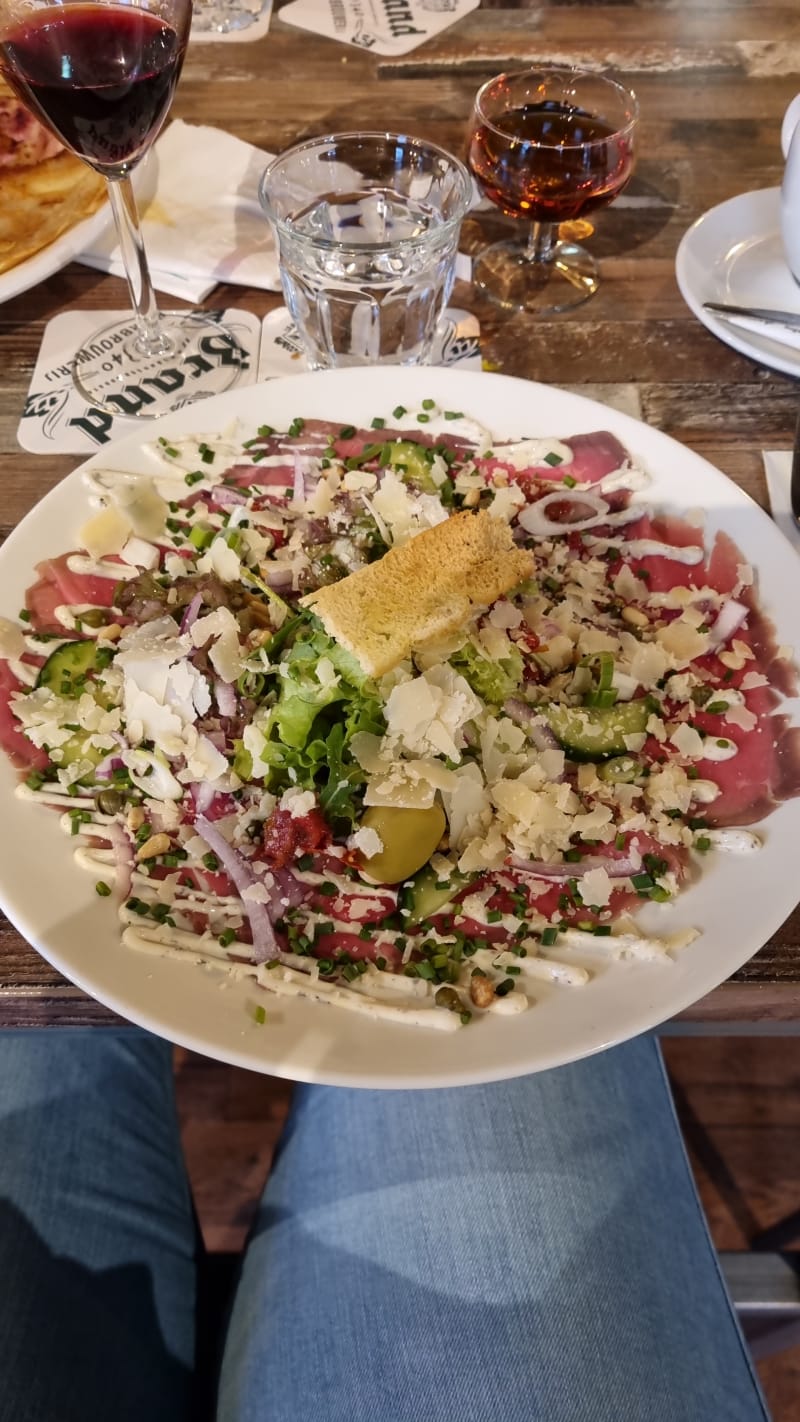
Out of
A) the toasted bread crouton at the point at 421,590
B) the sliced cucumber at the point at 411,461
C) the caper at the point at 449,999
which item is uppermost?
the toasted bread crouton at the point at 421,590

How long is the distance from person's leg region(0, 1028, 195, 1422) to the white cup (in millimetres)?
1362

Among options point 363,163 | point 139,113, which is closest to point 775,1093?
point 363,163

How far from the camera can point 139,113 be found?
43.8 inches

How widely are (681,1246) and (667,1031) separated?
39 cm

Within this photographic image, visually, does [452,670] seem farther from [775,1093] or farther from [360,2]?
[360,2]

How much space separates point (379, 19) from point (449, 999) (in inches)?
79.1

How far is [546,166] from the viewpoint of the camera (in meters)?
1.36

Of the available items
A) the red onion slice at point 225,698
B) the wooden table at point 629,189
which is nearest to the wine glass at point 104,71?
the wooden table at point 629,189

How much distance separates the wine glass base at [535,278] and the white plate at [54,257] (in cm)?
58

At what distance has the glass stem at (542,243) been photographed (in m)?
1.51

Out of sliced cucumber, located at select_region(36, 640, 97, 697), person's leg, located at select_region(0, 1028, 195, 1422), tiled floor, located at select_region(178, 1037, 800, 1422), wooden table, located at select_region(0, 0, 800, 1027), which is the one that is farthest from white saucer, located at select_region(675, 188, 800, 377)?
tiled floor, located at select_region(178, 1037, 800, 1422)

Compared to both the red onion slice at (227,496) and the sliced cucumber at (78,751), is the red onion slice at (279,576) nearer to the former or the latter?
the red onion slice at (227,496)

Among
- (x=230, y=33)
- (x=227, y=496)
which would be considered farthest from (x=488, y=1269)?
(x=230, y=33)

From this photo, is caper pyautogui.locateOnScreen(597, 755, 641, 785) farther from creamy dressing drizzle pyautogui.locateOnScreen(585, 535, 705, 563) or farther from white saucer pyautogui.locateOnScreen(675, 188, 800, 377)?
white saucer pyautogui.locateOnScreen(675, 188, 800, 377)
